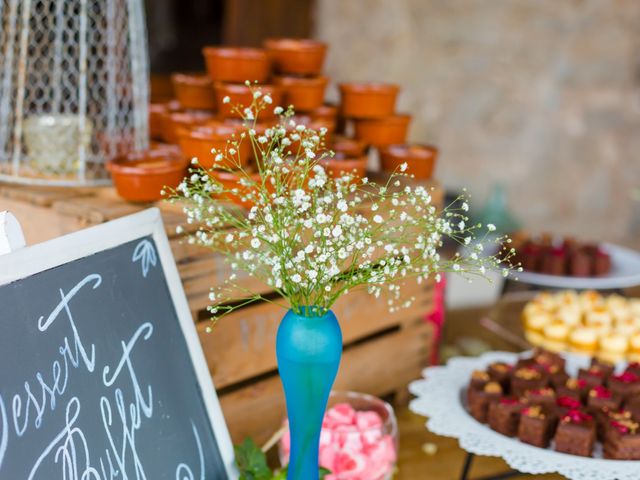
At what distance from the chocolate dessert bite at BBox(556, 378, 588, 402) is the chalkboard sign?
627 millimetres

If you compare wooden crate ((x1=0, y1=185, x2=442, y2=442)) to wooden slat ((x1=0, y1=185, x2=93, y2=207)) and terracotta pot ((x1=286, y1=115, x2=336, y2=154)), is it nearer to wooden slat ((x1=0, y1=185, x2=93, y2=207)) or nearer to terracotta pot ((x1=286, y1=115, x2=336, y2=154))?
wooden slat ((x1=0, y1=185, x2=93, y2=207))

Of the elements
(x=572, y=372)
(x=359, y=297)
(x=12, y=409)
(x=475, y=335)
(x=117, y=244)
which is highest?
(x=117, y=244)

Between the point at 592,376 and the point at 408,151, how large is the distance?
0.57 meters

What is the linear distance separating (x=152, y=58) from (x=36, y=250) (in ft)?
13.0

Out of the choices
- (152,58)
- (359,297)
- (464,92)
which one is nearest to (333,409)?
(359,297)

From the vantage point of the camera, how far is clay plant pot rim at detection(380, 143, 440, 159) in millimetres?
1596

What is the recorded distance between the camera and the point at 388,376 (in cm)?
160

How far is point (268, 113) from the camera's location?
4.53 feet

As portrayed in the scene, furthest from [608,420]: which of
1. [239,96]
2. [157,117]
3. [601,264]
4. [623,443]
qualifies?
[601,264]

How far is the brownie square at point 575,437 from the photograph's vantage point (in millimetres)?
1211

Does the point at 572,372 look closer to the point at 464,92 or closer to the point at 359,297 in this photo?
the point at 359,297

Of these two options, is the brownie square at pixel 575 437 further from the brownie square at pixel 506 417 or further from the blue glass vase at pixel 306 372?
the blue glass vase at pixel 306 372

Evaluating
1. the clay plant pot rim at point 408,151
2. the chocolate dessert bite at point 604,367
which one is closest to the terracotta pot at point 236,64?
the clay plant pot rim at point 408,151

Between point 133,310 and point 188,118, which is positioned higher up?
point 188,118
